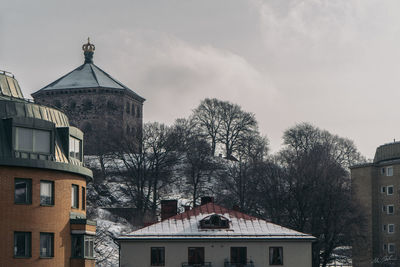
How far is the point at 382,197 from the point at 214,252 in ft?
184

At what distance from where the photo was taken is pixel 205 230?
65.4 metres

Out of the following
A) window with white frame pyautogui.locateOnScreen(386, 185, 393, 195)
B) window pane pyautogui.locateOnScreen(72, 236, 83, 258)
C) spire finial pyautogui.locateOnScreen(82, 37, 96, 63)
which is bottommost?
window pane pyautogui.locateOnScreen(72, 236, 83, 258)

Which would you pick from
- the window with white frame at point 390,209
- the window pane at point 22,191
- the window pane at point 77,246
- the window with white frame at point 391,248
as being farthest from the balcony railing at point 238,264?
the window with white frame at point 390,209

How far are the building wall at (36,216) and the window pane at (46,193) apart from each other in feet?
0.88

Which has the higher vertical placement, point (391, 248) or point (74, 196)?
point (74, 196)

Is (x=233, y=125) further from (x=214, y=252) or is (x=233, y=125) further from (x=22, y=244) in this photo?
(x=22, y=244)

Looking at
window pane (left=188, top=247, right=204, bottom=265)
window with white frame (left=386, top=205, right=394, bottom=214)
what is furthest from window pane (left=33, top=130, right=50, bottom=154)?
window with white frame (left=386, top=205, right=394, bottom=214)

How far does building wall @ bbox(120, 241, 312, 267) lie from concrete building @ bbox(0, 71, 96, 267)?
9107 mm

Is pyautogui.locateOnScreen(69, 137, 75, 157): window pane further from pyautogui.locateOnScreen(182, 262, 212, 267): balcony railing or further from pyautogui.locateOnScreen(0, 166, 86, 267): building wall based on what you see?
pyautogui.locateOnScreen(182, 262, 212, 267): balcony railing

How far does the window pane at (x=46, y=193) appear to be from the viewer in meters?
51.8

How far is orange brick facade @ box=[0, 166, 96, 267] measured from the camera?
163ft

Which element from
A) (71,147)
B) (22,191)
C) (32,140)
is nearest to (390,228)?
(71,147)

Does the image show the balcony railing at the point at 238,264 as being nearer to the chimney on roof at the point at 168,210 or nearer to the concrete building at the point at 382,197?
the chimney on roof at the point at 168,210

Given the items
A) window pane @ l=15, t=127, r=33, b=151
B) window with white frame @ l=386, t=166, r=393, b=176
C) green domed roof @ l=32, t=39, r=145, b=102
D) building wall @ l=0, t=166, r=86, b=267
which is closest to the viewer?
building wall @ l=0, t=166, r=86, b=267
